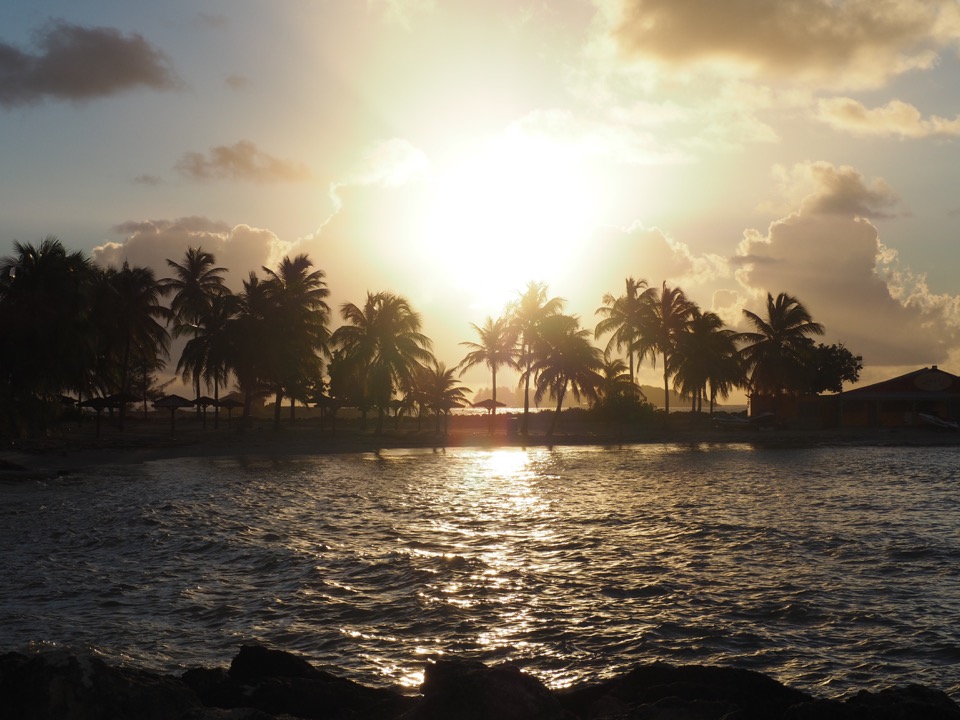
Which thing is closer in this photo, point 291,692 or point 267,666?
point 291,692

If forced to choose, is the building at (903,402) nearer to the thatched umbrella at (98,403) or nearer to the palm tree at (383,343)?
the palm tree at (383,343)

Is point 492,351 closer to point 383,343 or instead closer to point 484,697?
point 383,343

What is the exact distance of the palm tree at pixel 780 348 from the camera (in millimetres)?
62844

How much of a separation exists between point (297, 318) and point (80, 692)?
158 feet

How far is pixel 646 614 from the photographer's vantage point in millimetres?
10578

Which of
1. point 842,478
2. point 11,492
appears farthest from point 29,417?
point 842,478

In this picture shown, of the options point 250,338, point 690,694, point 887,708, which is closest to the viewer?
point 887,708

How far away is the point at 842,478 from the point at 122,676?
28593 millimetres

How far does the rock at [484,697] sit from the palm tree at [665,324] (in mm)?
58555

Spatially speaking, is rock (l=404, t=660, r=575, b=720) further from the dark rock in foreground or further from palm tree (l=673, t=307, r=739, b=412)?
palm tree (l=673, t=307, r=739, b=412)

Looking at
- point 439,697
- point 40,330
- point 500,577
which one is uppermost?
point 40,330

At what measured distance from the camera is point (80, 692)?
645cm

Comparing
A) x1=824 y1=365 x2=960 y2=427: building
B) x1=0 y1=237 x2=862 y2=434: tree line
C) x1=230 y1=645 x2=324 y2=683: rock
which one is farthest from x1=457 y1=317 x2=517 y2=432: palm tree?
x1=230 y1=645 x2=324 y2=683: rock

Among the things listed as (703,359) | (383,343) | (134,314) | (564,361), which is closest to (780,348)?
(703,359)
